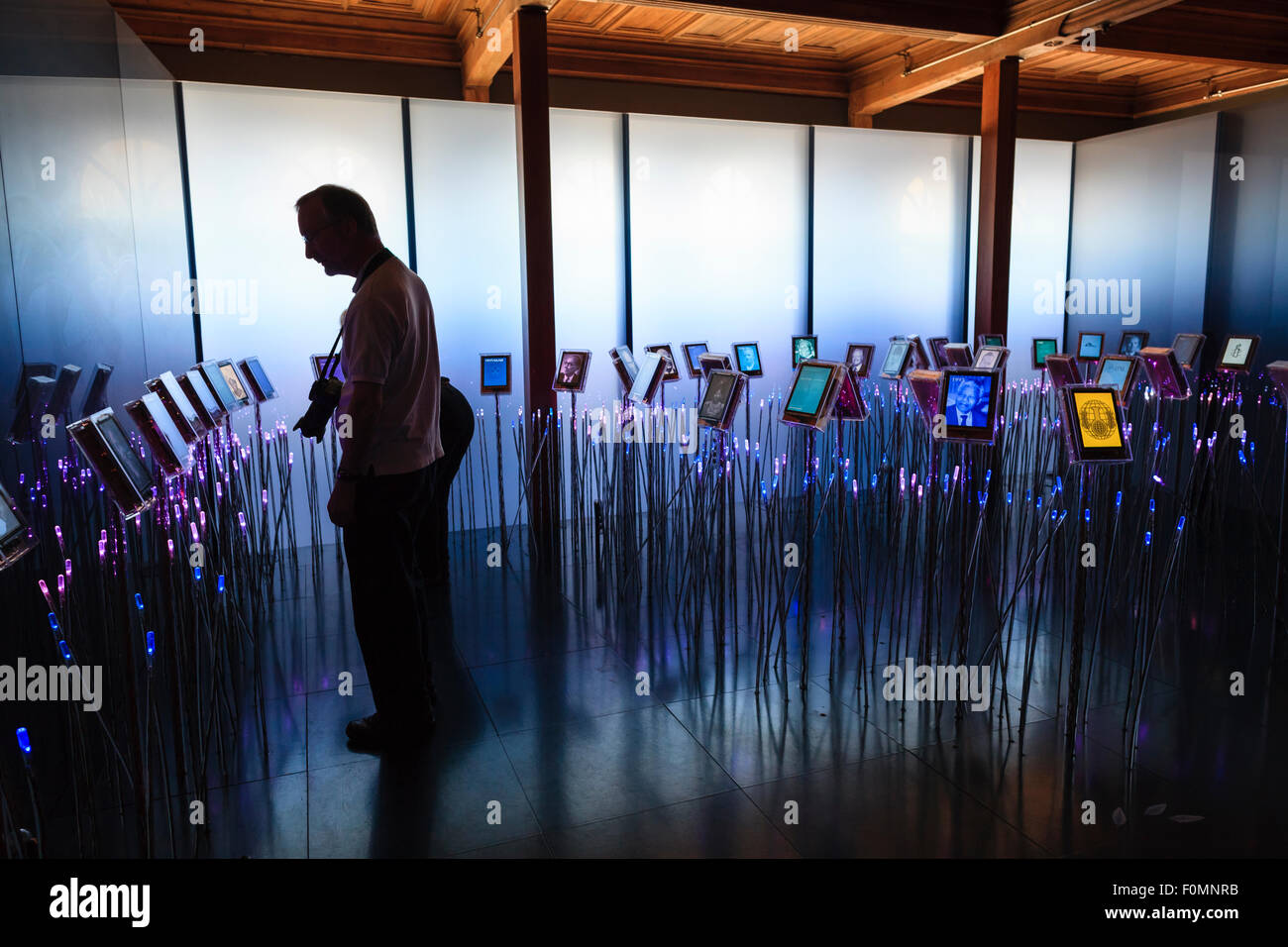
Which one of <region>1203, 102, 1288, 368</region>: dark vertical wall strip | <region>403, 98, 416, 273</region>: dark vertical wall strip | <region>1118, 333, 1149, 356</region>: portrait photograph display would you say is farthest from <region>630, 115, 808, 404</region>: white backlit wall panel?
<region>1203, 102, 1288, 368</region>: dark vertical wall strip

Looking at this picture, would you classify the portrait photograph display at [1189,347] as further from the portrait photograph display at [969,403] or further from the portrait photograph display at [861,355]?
the portrait photograph display at [969,403]

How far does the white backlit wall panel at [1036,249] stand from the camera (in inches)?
209

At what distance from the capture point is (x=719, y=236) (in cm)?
456

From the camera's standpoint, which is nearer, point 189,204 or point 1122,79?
point 189,204

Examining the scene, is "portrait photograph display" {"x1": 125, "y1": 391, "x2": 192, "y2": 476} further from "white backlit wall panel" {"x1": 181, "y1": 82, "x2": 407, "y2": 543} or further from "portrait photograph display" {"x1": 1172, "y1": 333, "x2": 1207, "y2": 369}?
"portrait photograph display" {"x1": 1172, "y1": 333, "x2": 1207, "y2": 369}

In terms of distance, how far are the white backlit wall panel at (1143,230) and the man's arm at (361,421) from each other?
4457 millimetres

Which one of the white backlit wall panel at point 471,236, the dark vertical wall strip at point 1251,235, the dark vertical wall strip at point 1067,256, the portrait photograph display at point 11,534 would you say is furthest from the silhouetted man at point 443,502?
the dark vertical wall strip at point 1067,256

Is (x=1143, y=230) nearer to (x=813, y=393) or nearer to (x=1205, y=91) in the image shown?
(x=1205, y=91)

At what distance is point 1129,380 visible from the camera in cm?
304

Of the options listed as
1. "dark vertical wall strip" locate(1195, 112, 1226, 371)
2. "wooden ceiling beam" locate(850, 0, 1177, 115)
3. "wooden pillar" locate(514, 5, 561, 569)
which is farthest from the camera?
"dark vertical wall strip" locate(1195, 112, 1226, 371)

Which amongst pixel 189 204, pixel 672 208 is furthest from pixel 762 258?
pixel 189 204

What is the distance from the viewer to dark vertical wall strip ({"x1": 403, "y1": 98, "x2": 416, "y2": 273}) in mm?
3910
